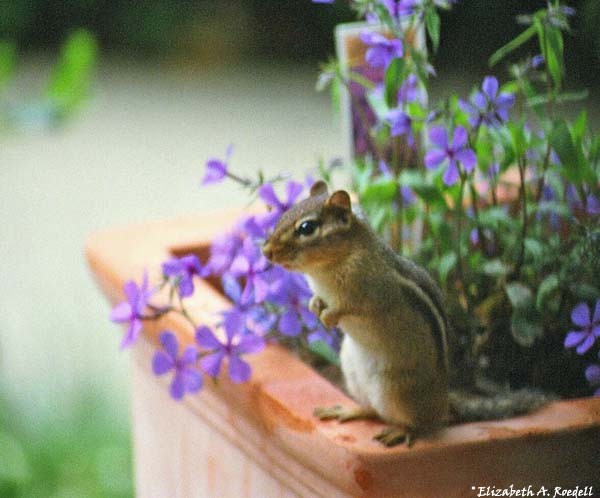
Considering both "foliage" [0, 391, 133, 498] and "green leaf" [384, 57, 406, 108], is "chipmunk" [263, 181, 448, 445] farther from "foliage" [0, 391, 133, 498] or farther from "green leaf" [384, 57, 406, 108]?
"foliage" [0, 391, 133, 498]

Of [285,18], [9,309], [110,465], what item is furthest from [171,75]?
[110,465]

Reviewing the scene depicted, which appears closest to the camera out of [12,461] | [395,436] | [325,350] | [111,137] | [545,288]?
[395,436]

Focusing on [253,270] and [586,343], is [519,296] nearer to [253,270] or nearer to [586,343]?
[586,343]

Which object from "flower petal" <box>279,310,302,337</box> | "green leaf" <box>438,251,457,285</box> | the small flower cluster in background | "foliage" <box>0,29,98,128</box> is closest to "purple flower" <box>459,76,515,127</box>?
the small flower cluster in background

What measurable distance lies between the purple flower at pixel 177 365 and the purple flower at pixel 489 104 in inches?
11.2

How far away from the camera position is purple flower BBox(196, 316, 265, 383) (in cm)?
84

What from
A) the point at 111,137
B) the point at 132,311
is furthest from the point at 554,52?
the point at 111,137

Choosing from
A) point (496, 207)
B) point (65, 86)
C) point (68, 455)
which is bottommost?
point (68, 455)

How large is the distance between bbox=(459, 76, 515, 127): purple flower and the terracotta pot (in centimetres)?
23

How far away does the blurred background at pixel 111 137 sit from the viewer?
1.69 metres

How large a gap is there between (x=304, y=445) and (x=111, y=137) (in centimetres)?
324

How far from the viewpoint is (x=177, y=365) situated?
859mm

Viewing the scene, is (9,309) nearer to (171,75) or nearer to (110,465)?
(110,465)

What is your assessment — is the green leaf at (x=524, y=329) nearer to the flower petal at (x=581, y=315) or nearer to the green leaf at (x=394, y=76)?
the flower petal at (x=581, y=315)
